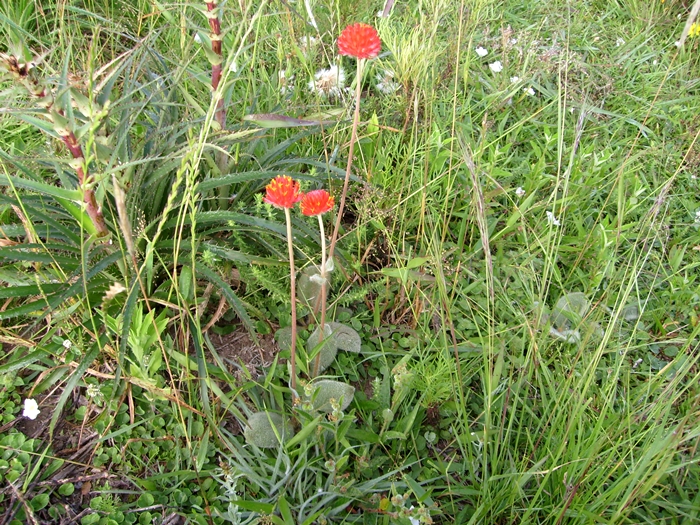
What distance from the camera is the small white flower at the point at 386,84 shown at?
2.09 meters

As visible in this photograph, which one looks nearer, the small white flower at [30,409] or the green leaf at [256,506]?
the green leaf at [256,506]

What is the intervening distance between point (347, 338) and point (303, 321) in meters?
0.17

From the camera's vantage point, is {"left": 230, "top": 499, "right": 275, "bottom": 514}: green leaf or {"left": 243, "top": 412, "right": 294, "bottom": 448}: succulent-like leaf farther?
{"left": 243, "top": 412, "right": 294, "bottom": 448}: succulent-like leaf

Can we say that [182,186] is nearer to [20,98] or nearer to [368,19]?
[20,98]

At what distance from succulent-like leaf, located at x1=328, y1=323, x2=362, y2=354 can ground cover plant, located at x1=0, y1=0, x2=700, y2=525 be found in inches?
0.5

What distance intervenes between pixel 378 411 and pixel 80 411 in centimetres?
76

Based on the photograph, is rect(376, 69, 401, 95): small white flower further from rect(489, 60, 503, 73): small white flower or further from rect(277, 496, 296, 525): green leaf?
rect(277, 496, 296, 525): green leaf

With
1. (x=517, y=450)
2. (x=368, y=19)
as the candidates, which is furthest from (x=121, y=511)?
(x=368, y=19)

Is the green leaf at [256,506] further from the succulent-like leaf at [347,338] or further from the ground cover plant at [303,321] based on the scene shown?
the succulent-like leaf at [347,338]

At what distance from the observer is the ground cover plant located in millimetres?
1168

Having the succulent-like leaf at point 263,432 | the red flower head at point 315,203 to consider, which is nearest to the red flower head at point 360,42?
the red flower head at point 315,203

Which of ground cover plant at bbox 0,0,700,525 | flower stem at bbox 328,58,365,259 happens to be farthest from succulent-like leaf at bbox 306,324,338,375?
flower stem at bbox 328,58,365,259

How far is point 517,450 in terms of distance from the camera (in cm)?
134

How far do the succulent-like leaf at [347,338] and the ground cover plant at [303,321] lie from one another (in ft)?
0.04
